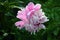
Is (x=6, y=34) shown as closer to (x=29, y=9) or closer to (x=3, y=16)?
(x=3, y=16)

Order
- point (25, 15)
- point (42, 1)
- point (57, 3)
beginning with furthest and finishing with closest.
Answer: point (42, 1) < point (57, 3) < point (25, 15)

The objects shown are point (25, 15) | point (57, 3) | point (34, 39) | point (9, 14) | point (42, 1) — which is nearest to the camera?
point (25, 15)

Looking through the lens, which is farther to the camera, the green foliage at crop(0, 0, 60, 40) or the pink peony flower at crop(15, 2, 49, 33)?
the green foliage at crop(0, 0, 60, 40)

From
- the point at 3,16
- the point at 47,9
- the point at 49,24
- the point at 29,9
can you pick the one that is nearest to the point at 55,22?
the point at 49,24

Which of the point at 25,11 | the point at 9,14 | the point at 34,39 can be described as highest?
the point at 9,14

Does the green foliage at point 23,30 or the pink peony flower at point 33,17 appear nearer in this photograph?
the pink peony flower at point 33,17

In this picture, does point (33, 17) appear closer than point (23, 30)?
Yes

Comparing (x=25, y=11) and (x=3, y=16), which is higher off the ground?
(x=3, y=16)

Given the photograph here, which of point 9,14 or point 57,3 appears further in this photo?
point 57,3
